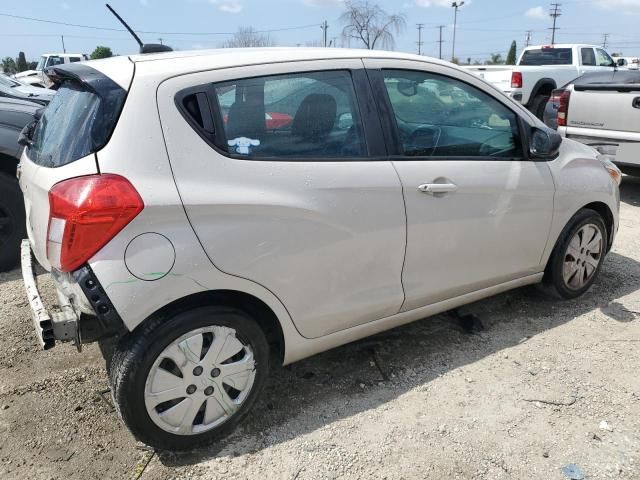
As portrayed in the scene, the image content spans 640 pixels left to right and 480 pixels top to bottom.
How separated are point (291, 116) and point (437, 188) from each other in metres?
0.88

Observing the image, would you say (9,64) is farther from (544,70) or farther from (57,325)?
(57,325)

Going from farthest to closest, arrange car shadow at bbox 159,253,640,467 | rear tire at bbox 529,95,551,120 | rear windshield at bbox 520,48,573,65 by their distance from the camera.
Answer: rear windshield at bbox 520,48,573,65
rear tire at bbox 529,95,551,120
car shadow at bbox 159,253,640,467

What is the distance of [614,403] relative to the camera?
2.90m

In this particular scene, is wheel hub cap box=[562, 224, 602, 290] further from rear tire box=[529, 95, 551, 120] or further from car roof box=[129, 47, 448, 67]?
rear tire box=[529, 95, 551, 120]

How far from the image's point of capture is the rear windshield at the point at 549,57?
1445cm

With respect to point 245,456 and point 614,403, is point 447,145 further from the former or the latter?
point 245,456

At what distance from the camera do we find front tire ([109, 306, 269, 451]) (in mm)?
2260

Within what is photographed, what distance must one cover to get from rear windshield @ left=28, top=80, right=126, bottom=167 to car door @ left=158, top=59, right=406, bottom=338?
0.70 ft

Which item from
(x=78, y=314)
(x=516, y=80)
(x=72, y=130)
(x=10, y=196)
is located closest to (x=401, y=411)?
(x=78, y=314)

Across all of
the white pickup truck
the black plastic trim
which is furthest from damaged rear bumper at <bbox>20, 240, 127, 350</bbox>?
the white pickup truck

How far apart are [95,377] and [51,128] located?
1387mm

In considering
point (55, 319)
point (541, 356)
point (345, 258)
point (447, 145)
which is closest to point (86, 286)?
point (55, 319)

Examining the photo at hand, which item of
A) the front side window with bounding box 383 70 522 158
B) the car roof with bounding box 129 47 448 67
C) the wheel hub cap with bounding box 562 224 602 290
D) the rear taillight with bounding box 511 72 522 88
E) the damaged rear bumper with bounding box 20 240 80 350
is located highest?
the car roof with bounding box 129 47 448 67

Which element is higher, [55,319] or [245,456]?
[55,319]
